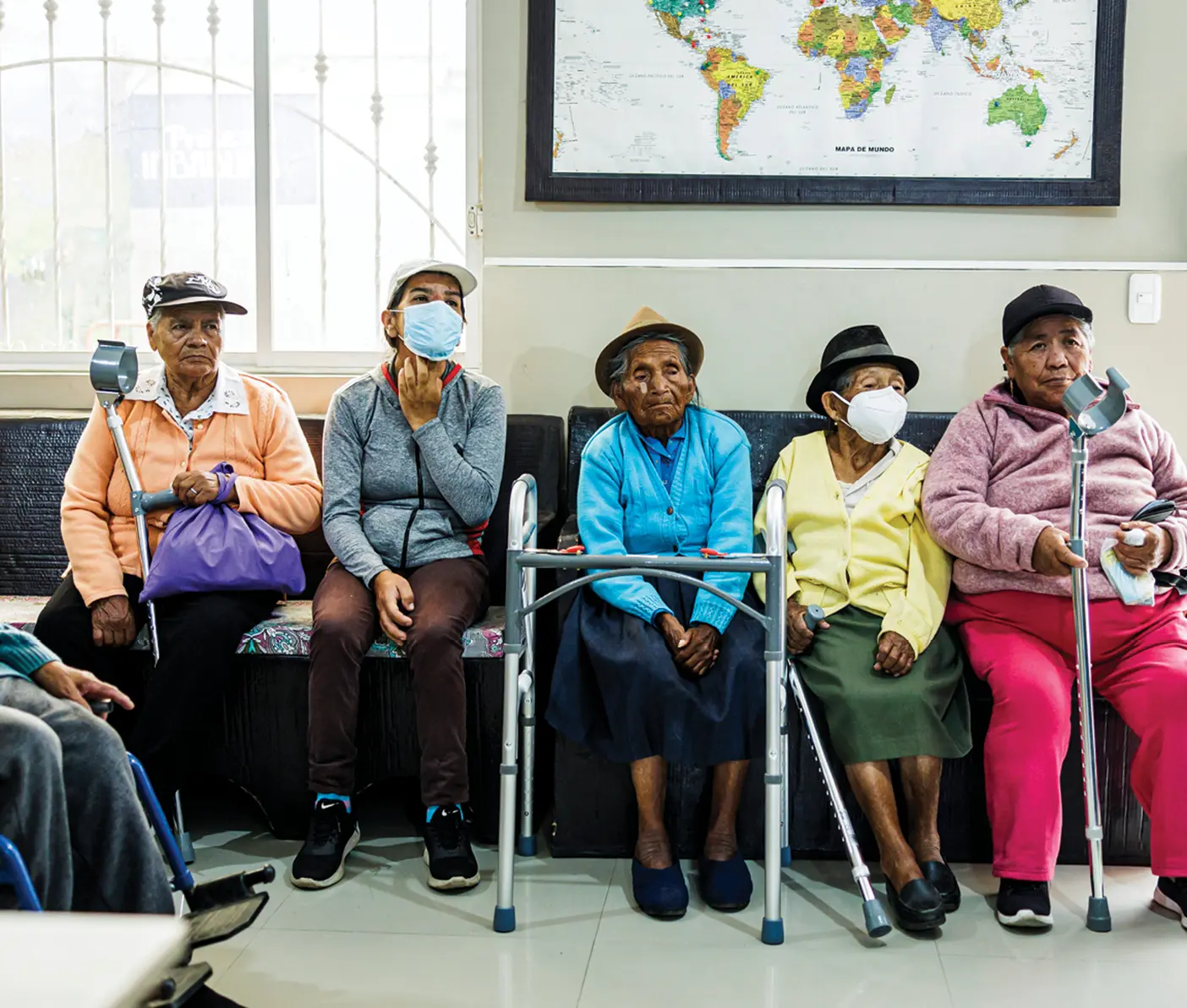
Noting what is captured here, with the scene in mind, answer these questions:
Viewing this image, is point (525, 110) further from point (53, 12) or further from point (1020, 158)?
point (53, 12)

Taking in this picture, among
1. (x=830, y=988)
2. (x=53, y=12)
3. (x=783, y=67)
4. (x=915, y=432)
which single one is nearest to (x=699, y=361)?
(x=915, y=432)

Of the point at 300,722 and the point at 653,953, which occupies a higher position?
the point at 300,722

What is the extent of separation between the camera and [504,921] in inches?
93.0

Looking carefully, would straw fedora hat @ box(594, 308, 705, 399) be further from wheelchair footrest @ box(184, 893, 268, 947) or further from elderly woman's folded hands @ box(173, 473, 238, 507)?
wheelchair footrest @ box(184, 893, 268, 947)

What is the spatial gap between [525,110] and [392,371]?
95 centimetres

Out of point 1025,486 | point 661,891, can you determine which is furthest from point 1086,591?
point 661,891

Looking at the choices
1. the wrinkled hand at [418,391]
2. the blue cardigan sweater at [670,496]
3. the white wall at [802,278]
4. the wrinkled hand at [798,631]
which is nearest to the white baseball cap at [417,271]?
the wrinkled hand at [418,391]

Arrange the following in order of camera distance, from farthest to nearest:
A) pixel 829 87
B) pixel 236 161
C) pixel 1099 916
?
pixel 236 161 → pixel 829 87 → pixel 1099 916

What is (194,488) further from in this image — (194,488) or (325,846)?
(325,846)

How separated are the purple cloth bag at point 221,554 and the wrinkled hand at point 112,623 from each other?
0.08 m

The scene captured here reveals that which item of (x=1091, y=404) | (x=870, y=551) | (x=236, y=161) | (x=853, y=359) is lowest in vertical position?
(x=870, y=551)

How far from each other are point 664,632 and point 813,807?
1.80 ft

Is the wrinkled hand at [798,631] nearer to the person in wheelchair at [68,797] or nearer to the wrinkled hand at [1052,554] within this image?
the wrinkled hand at [1052,554]

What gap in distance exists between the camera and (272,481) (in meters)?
2.99
